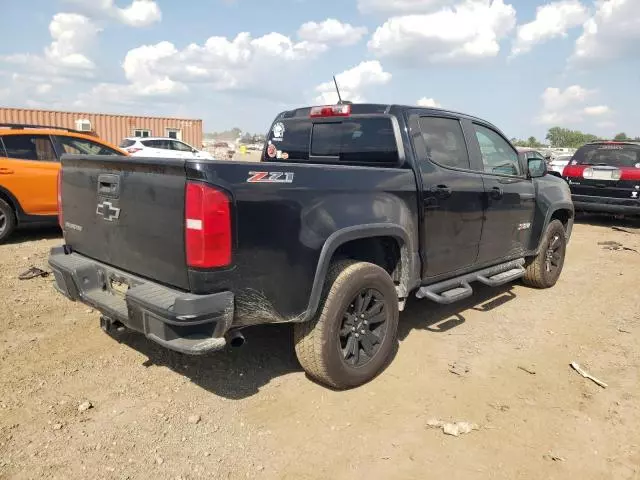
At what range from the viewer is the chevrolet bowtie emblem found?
3.06 metres

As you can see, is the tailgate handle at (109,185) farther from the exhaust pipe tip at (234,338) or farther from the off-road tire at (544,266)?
the off-road tire at (544,266)

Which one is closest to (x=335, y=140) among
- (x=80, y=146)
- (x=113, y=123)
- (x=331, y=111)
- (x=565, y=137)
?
(x=331, y=111)

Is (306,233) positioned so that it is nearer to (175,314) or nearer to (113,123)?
(175,314)

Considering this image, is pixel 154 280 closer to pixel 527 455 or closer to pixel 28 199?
pixel 527 455

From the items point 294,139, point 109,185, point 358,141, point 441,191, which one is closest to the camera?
point 109,185

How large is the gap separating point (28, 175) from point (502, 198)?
20.5ft

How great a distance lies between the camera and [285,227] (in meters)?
2.85

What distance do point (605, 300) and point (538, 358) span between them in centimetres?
211

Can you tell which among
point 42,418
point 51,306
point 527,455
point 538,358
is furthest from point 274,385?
point 51,306

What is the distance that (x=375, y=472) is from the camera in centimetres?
265

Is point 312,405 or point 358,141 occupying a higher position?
point 358,141

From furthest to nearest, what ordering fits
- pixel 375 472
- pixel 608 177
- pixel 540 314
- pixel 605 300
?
pixel 608 177
pixel 605 300
pixel 540 314
pixel 375 472

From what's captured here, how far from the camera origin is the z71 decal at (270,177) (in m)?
2.69

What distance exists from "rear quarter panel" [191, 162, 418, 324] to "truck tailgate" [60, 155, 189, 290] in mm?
216
